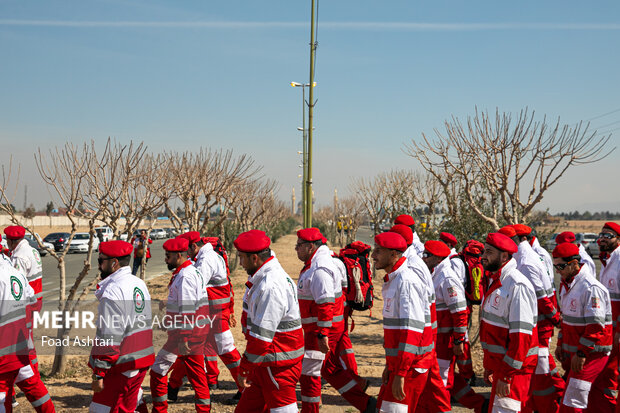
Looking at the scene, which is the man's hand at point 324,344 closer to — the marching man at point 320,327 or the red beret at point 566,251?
the marching man at point 320,327

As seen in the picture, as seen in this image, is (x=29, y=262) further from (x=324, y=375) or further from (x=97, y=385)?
(x=324, y=375)

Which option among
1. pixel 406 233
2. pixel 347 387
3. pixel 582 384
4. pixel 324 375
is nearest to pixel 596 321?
pixel 582 384

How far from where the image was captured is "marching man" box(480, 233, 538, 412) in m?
4.61

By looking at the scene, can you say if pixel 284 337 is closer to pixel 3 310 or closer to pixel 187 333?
pixel 187 333

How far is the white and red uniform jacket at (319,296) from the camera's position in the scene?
247 inches

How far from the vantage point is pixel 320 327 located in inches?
246

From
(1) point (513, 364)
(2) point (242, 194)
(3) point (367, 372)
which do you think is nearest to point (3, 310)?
(1) point (513, 364)

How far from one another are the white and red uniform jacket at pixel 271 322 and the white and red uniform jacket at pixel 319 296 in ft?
5.26

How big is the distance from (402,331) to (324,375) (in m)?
2.58

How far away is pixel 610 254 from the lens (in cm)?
703

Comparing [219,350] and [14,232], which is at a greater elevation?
[14,232]

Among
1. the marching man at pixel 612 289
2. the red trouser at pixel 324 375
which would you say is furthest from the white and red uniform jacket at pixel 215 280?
the marching man at pixel 612 289

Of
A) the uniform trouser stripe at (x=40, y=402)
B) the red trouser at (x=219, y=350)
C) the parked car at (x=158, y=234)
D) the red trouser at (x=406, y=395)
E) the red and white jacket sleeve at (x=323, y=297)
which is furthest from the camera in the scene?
the parked car at (x=158, y=234)

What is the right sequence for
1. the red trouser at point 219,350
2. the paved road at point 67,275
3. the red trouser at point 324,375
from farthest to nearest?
1. the paved road at point 67,275
2. the red trouser at point 219,350
3. the red trouser at point 324,375
